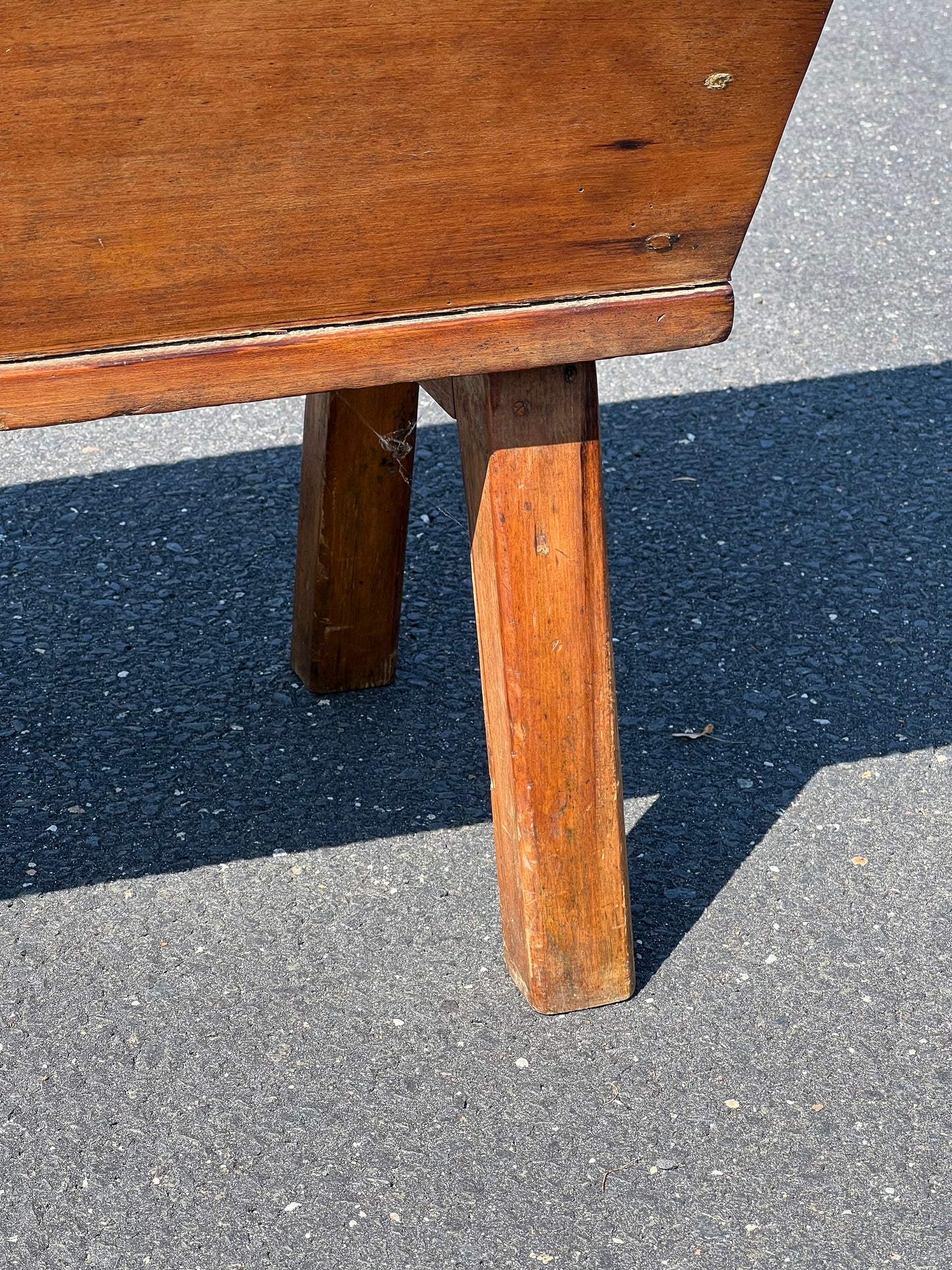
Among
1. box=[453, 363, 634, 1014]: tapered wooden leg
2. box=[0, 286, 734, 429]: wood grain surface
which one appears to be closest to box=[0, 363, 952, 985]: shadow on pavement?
box=[453, 363, 634, 1014]: tapered wooden leg

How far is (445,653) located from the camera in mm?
2129

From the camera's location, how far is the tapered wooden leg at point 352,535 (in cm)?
178

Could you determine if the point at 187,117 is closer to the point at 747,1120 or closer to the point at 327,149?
the point at 327,149

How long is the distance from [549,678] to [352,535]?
1.88 ft

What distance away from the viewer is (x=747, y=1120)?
1387mm

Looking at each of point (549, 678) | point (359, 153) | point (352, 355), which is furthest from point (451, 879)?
point (359, 153)

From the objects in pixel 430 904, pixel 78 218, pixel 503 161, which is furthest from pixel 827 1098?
pixel 78 218

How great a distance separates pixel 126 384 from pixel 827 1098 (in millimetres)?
920

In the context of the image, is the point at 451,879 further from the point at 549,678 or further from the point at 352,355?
the point at 352,355

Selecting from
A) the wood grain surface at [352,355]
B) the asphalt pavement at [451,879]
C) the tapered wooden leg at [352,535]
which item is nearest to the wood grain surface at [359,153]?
the wood grain surface at [352,355]

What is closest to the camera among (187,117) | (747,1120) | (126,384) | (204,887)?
(187,117)

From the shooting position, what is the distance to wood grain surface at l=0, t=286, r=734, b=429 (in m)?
1.16

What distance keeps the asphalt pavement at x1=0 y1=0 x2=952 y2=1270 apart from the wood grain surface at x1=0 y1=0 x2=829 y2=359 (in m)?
0.72

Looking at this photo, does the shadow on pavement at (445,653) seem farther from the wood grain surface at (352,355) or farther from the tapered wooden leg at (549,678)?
the wood grain surface at (352,355)
